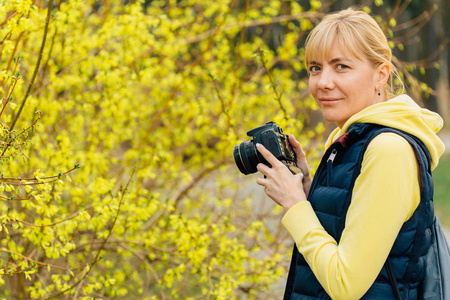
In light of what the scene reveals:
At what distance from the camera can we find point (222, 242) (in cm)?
329

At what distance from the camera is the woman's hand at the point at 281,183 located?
5.26 ft

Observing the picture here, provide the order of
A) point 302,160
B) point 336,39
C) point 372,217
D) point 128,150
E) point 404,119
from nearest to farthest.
A: point 372,217
point 404,119
point 336,39
point 302,160
point 128,150

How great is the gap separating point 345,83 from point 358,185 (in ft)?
1.17

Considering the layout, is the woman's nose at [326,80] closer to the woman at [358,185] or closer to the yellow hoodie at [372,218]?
the woman at [358,185]

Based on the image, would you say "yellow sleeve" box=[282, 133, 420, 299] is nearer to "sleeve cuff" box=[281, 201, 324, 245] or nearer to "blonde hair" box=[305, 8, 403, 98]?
"sleeve cuff" box=[281, 201, 324, 245]

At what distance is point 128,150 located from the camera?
432 centimetres

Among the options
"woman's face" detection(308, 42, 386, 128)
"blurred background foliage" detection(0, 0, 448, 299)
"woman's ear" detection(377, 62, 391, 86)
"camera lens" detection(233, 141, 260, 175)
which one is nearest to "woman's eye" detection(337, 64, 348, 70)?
"woman's face" detection(308, 42, 386, 128)

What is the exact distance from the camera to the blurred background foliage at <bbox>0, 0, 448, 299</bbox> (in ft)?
9.02

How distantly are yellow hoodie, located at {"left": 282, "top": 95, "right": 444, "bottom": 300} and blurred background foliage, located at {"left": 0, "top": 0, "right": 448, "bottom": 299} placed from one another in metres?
1.24

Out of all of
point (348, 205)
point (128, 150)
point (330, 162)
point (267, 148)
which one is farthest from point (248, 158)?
point (128, 150)

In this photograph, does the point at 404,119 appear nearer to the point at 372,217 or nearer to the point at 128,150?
the point at 372,217

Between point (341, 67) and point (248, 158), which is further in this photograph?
point (248, 158)

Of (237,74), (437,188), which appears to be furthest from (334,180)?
(437,188)

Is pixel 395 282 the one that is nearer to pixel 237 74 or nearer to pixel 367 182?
pixel 367 182
